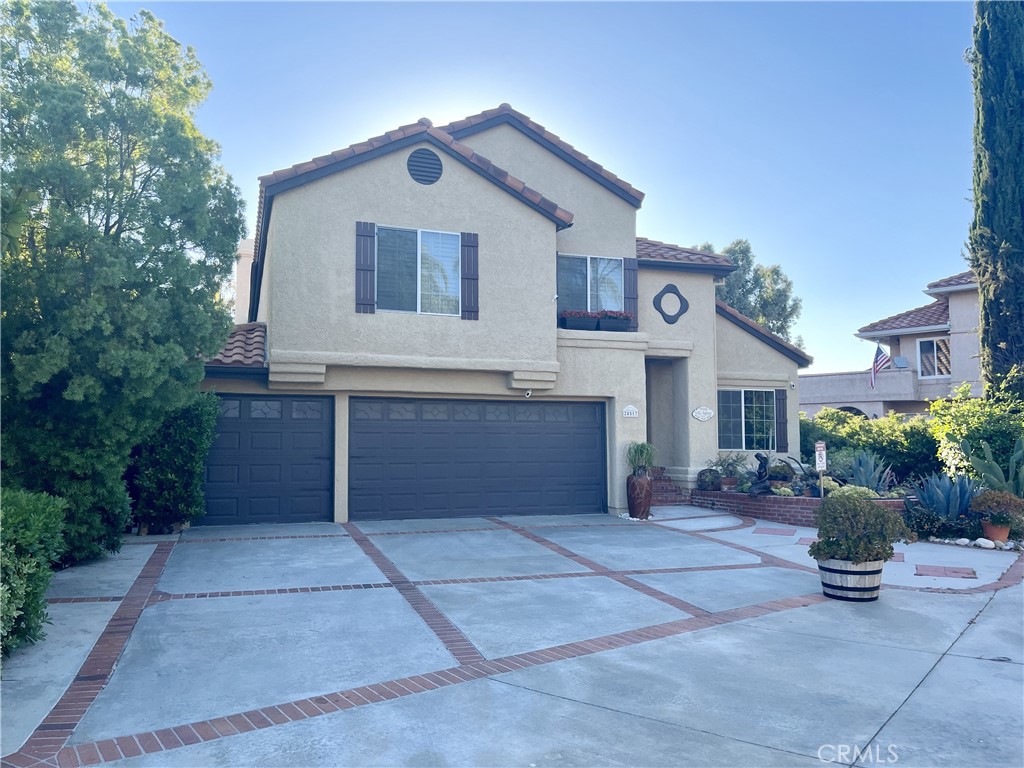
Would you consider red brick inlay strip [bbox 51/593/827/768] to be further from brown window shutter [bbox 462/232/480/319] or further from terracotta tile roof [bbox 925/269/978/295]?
terracotta tile roof [bbox 925/269/978/295]

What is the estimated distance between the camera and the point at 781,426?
18469mm

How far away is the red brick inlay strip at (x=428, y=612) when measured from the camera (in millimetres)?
6285

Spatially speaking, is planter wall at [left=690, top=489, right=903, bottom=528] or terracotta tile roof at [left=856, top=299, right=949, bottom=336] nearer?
planter wall at [left=690, top=489, right=903, bottom=528]

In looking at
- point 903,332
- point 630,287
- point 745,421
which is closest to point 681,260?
point 630,287

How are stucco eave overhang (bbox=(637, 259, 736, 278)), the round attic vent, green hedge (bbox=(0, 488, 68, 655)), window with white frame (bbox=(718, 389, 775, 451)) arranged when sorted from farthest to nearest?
window with white frame (bbox=(718, 389, 775, 451))
stucco eave overhang (bbox=(637, 259, 736, 278))
the round attic vent
green hedge (bbox=(0, 488, 68, 655))

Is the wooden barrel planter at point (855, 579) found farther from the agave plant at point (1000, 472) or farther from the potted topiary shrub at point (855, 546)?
the agave plant at point (1000, 472)

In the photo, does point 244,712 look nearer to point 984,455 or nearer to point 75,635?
point 75,635

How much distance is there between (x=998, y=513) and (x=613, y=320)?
7.76 meters

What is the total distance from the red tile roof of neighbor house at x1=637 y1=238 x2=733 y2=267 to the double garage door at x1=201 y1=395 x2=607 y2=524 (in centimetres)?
396

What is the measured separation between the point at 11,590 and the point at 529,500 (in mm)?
10453

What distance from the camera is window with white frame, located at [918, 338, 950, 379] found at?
27141 millimetres

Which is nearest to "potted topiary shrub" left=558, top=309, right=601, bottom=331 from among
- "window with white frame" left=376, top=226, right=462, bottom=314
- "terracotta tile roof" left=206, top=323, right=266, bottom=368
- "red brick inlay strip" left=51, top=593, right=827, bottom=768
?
"window with white frame" left=376, top=226, right=462, bottom=314

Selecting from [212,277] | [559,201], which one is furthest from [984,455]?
[212,277]

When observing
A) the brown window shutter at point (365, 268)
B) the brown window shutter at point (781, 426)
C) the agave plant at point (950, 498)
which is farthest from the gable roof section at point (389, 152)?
the agave plant at point (950, 498)
